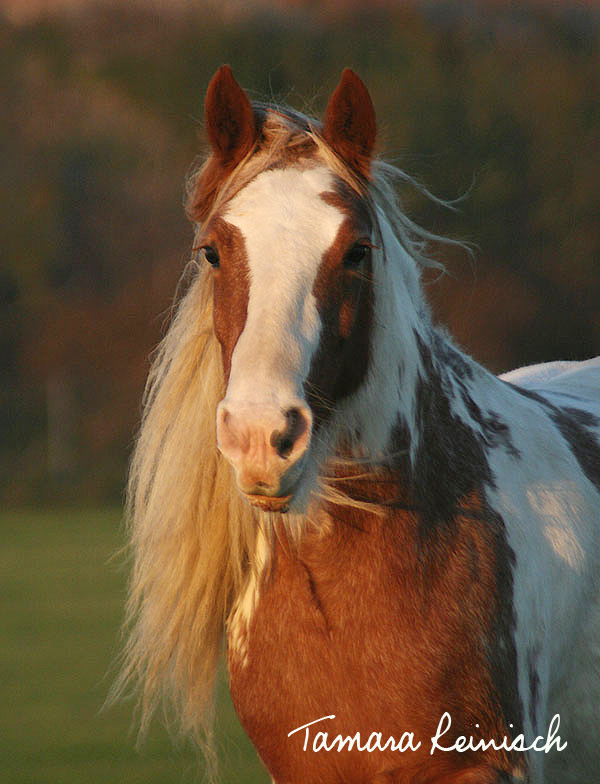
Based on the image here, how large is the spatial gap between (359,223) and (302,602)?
0.88 meters

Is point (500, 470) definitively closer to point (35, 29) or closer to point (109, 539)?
point (109, 539)

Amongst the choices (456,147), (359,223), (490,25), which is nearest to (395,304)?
(359,223)

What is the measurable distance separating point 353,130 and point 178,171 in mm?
23345

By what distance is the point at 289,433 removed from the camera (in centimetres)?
236

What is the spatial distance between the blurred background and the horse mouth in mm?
13431

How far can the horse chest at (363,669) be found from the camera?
107 inches

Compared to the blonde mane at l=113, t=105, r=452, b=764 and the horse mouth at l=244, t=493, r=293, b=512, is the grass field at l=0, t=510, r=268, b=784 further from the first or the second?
the horse mouth at l=244, t=493, r=293, b=512

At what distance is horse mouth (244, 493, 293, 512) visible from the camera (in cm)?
242

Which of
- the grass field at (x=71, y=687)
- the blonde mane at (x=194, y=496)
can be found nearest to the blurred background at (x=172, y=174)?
the grass field at (x=71, y=687)

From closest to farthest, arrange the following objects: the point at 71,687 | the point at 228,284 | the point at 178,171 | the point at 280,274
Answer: the point at 280,274 < the point at 228,284 < the point at 71,687 < the point at 178,171

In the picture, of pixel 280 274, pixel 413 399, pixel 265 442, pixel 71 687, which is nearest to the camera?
pixel 265 442

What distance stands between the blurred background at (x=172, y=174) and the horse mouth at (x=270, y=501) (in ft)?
44.1

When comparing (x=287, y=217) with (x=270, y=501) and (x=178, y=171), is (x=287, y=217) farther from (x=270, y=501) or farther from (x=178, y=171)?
(x=178, y=171)

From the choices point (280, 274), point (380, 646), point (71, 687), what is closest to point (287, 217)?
point (280, 274)
